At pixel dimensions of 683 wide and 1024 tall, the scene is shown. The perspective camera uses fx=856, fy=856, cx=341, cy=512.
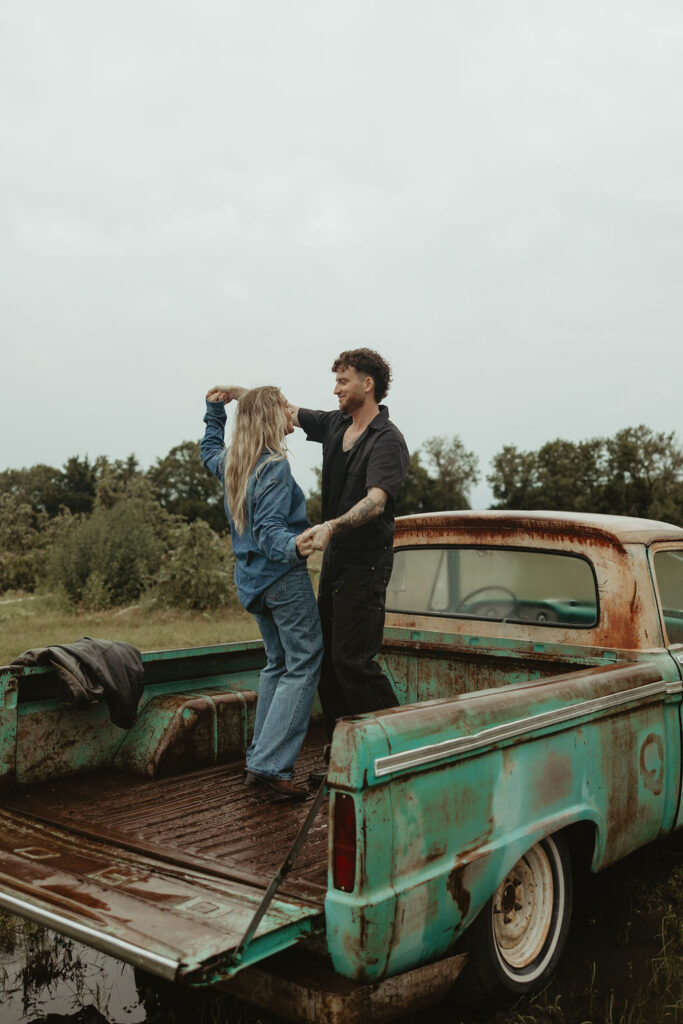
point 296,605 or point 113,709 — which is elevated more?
point 296,605

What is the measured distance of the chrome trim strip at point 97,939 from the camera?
78.8 inches

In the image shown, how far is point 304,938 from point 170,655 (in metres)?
2.09

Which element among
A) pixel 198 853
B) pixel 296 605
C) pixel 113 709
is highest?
pixel 296 605

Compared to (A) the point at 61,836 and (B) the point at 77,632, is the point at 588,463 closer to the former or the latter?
(B) the point at 77,632

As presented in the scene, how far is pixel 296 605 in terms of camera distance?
3705mm

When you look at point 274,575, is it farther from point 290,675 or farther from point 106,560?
point 106,560

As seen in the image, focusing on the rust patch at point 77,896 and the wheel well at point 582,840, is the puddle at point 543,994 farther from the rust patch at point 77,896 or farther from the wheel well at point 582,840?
the rust patch at point 77,896

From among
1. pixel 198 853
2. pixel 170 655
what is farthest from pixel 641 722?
pixel 170 655

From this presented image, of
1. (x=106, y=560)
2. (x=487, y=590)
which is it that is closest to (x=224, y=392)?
(x=487, y=590)

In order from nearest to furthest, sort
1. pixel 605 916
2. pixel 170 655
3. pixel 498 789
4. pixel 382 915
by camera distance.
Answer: pixel 382 915
pixel 498 789
pixel 605 916
pixel 170 655

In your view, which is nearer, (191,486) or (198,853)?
(198,853)

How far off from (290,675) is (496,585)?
1166 millimetres

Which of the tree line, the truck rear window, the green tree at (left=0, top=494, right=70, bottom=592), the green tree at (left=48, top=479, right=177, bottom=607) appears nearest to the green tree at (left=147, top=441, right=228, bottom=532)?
the tree line

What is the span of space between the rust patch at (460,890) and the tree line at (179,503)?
12828 mm
